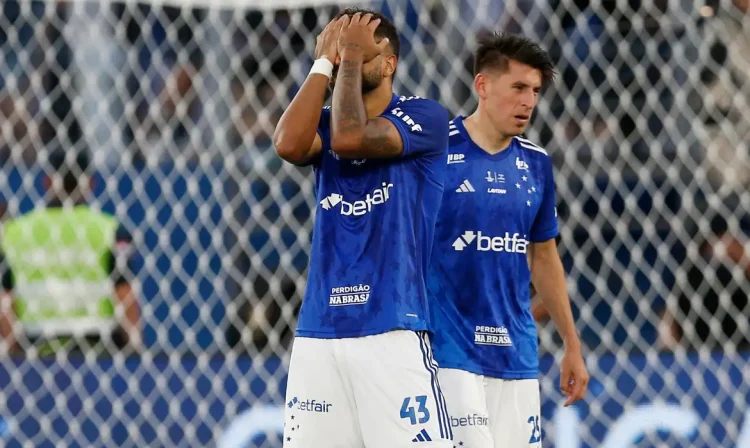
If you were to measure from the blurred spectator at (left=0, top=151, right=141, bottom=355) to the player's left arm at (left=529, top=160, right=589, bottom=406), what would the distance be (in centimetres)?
203

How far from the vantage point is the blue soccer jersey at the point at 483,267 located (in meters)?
3.44

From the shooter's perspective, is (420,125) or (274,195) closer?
(420,125)

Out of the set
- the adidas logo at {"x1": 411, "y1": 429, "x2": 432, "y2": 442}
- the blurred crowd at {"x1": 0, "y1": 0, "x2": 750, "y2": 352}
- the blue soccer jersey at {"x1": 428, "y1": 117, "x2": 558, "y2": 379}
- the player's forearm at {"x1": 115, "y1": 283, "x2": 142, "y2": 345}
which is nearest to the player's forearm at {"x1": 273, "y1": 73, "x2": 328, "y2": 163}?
the adidas logo at {"x1": 411, "y1": 429, "x2": 432, "y2": 442}

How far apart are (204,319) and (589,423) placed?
1.64 m

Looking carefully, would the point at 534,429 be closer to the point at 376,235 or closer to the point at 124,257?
the point at 376,235

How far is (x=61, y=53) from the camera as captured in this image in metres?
→ 5.46

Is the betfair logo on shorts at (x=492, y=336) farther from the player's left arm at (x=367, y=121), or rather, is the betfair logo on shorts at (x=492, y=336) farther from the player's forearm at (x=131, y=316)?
the player's forearm at (x=131, y=316)

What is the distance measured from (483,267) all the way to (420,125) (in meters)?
0.73

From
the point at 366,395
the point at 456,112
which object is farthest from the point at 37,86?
the point at 366,395

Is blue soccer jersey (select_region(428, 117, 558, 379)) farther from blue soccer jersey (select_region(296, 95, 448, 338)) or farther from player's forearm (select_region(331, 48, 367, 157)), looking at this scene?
player's forearm (select_region(331, 48, 367, 157))

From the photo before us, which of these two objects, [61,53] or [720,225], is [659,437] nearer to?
[720,225]

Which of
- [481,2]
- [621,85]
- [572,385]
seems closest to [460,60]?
[481,2]

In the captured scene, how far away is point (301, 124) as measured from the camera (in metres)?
2.75

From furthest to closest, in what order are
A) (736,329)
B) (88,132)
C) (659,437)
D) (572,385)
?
(88,132), (736,329), (659,437), (572,385)
